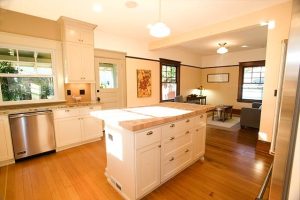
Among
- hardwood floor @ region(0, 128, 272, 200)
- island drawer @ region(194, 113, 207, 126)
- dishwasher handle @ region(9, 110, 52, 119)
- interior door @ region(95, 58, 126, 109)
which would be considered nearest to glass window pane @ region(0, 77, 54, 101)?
dishwasher handle @ region(9, 110, 52, 119)

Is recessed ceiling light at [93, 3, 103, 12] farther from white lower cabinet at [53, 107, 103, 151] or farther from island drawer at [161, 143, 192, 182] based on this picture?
island drawer at [161, 143, 192, 182]

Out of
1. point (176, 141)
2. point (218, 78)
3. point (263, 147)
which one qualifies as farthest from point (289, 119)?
point (218, 78)

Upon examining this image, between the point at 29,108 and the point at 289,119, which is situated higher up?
the point at 289,119

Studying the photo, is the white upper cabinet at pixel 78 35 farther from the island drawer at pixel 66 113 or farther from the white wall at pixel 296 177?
the white wall at pixel 296 177

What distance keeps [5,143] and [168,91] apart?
5.19m

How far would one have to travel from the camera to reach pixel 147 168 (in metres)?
1.75

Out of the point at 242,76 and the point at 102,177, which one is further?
the point at 242,76

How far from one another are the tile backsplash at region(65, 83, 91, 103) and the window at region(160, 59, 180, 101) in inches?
114

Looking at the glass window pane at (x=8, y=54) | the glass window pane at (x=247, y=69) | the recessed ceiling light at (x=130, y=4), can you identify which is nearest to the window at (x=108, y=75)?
the glass window pane at (x=8, y=54)

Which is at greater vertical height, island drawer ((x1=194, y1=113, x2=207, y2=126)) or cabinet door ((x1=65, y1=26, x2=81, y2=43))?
cabinet door ((x1=65, y1=26, x2=81, y2=43))

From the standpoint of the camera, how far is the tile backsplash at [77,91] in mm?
3680

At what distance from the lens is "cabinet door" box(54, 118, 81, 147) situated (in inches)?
124

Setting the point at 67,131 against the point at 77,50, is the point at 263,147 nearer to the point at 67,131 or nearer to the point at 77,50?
the point at 67,131

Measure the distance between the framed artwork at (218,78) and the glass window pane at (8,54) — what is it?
781cm
